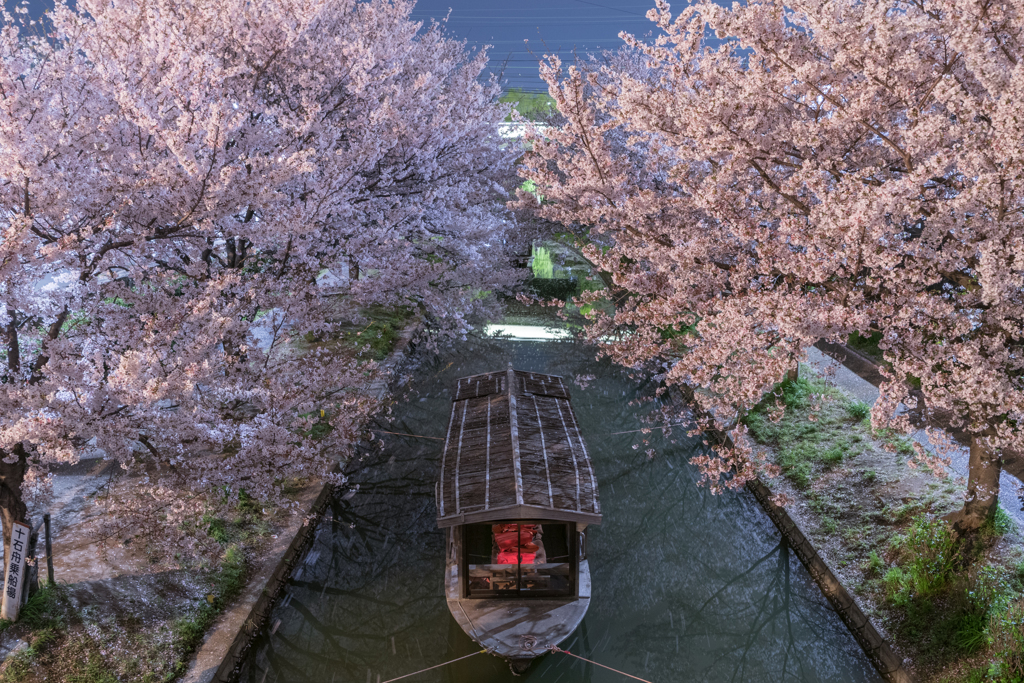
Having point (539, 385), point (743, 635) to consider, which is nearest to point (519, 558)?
point (743, 635)

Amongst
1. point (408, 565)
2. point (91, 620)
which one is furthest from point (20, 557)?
point (408, 565)

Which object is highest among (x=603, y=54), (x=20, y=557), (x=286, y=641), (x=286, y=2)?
(x=603, y=54)

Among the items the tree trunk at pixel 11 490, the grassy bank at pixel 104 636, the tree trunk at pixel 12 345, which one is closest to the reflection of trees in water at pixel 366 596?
the grassy bank at pixel 104 636

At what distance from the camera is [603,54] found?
105 feet

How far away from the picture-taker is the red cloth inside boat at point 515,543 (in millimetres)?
8719

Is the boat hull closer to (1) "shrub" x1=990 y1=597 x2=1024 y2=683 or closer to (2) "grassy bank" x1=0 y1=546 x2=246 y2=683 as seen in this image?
(2) "grassy bank" x1=0 y1=546 x2=246 y2=683

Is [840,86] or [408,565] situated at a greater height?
[840,86]

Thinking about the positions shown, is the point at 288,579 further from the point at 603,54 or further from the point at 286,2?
the point at 603,54

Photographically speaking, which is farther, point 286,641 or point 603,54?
point 603,54

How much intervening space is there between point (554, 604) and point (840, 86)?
24.9 feet

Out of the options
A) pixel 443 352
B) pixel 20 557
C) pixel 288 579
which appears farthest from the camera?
pixel 443 352

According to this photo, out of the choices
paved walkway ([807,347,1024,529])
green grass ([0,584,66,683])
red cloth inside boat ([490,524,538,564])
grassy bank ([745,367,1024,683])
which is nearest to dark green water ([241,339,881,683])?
grassy bank ([745,367,1024,683])

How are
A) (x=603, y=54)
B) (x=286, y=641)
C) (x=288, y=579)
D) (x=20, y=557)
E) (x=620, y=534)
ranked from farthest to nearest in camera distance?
(x=603, y=54), (x=620, y=534), (x=288, y=579), (x=286, y=641), (x=20, y=557)

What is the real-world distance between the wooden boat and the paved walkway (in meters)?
5.05
